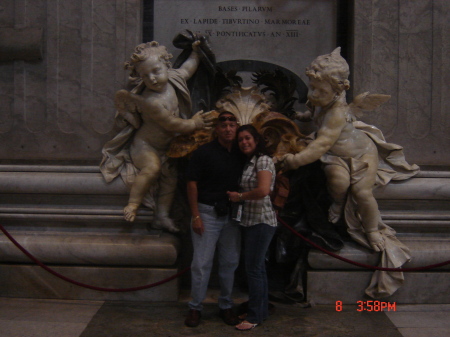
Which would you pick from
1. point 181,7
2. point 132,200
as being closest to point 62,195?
point 132,200

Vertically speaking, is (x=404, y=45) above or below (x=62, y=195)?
above

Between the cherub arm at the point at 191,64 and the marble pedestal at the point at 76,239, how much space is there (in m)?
1.15

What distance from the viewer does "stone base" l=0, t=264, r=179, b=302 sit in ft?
14.6

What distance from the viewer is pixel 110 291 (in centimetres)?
432

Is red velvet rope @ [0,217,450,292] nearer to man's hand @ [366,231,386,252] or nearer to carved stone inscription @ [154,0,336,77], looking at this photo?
man's hand @ [366,231,386,252]

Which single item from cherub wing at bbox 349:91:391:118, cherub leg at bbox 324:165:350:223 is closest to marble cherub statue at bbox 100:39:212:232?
cherub leg at bbox 324:165:350:223

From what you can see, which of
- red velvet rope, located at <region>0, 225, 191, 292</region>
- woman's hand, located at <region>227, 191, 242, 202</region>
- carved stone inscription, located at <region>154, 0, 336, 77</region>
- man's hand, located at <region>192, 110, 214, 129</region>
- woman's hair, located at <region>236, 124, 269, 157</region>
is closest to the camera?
woman's hand, located at <region>227, 191, 242, 202</region>

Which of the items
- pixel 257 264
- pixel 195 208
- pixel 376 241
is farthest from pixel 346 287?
pixel 195 208

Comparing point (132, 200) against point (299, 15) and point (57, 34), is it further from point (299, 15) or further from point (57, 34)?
point (299, 15)

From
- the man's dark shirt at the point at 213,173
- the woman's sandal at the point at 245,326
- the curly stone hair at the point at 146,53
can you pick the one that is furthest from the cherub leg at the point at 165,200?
the woman's sandal at the point at 245,326

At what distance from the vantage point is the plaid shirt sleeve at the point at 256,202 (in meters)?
3.72

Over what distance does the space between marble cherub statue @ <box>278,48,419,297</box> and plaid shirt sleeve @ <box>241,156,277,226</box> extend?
52 cm

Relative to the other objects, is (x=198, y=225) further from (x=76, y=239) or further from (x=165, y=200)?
(x=76, y=239)

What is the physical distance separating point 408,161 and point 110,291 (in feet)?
9.68
